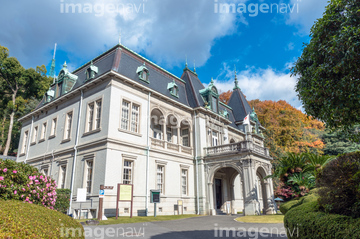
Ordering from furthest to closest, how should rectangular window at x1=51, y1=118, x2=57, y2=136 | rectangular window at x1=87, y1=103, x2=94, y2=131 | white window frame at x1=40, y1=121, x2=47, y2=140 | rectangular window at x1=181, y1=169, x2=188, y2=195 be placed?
white window frame at x1=40, y1=121, x2=47, y2=140 < rectangular window at x1=51, y1=118, x2=57, y2=136 < rectangular window at x1=181, y1=169, x2=188, y2=195 < rectangular window at x1=87, y1=103, x2=94, y2=131

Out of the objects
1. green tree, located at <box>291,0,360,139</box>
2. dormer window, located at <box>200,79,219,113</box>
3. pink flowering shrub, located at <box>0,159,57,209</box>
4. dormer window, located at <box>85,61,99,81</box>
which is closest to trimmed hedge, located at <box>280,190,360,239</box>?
green tree, located at <box>291,0,360,139</box>

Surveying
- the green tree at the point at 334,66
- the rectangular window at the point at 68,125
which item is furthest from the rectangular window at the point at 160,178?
the green tree at the point at 334,66

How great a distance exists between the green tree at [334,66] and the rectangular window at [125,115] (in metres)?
14.4

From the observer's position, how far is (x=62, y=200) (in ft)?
58.7

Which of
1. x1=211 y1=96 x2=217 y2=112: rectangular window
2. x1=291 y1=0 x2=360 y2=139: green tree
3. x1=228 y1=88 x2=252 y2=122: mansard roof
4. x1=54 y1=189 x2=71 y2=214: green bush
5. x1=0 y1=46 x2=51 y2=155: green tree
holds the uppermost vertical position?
x1=0 y1=46 x2=51 y2=155: green tree

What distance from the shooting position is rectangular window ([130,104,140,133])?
67.9ft

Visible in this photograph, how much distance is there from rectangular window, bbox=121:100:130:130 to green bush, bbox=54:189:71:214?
6.29 meters

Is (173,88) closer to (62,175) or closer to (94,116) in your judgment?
(94,116)

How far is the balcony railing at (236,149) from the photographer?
22.4m

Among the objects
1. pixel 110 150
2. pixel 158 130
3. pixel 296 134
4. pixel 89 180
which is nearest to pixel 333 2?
pixel 110 150

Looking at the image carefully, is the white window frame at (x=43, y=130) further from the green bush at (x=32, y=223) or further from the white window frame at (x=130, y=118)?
the green bush at (x=32, y=223)

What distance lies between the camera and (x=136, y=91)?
21203 mm

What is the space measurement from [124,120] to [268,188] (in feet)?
51.2

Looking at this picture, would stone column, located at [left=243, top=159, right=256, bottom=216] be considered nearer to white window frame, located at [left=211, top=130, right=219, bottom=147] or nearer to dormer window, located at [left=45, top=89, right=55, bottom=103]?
white window frame, located at [left=211, top=130, right=219, bottom=147]
